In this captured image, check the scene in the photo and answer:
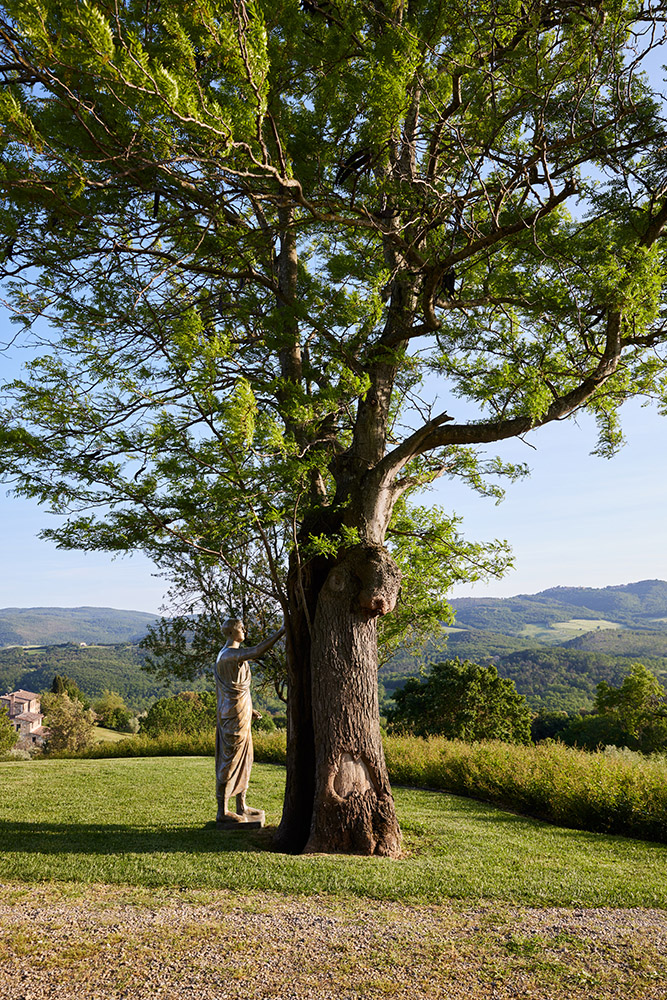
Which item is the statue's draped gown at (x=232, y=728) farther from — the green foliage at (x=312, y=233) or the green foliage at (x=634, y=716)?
the green foliage at (x=634, y=716)

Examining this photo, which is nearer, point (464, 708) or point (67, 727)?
point (464, 708)

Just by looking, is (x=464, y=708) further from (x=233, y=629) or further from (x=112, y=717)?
(x=112, y=717)

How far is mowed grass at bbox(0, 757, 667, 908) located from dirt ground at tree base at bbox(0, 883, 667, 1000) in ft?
1.06

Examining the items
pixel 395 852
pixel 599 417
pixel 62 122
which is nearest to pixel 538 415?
pixel 599 417

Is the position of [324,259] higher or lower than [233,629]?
higher

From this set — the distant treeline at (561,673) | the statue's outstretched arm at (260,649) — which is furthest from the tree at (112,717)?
the statue's outstretched arm at (260,649)

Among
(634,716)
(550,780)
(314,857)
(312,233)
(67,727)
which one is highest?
(312,233)

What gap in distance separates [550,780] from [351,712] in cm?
499

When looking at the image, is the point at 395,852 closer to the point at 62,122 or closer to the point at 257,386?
the point at 257,386

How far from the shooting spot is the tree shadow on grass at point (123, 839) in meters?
6.33

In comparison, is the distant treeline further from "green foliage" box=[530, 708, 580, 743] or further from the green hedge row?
the green hedge row

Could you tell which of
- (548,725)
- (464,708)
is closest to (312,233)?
(464,708)

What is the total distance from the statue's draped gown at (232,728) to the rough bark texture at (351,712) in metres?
1.05

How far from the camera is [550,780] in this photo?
981cm
